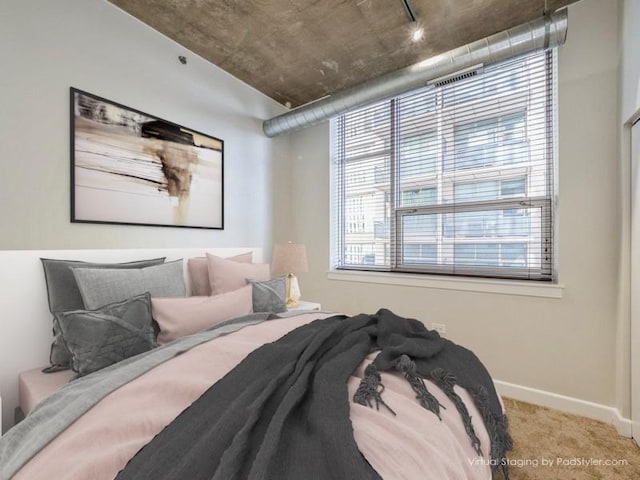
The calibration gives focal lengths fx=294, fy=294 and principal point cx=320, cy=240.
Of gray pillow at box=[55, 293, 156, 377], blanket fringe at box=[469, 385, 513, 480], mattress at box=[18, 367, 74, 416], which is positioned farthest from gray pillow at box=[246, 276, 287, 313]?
blanket fringe at box=[469, 385, 513, 480]

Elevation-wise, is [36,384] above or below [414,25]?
below

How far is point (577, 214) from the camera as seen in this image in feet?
6.89

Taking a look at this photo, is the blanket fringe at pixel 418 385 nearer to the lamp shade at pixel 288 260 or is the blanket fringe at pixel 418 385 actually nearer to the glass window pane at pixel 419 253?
the lamp shade at pixel 288 260

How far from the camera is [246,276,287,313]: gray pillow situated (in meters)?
2.07

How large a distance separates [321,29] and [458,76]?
3.66ft

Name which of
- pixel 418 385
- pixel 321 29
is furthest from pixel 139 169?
pixel 418 385

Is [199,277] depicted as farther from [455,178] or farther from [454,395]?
[455,178]

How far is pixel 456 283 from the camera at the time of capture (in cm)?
255

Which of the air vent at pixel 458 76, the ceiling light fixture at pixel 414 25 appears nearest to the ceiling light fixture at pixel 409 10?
the ceiling light fixture at pixel 414 25

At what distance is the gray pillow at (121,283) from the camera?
1.49 meters

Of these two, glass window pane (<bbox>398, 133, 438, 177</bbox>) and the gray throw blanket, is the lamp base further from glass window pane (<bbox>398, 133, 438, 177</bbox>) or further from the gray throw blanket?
glass window pane (<bbox>398, 133, 438, 177</bbox>)

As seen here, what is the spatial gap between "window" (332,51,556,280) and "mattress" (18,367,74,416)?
245cm

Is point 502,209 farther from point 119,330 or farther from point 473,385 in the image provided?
point 119,330

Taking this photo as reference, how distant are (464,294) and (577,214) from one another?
0.98 metres
